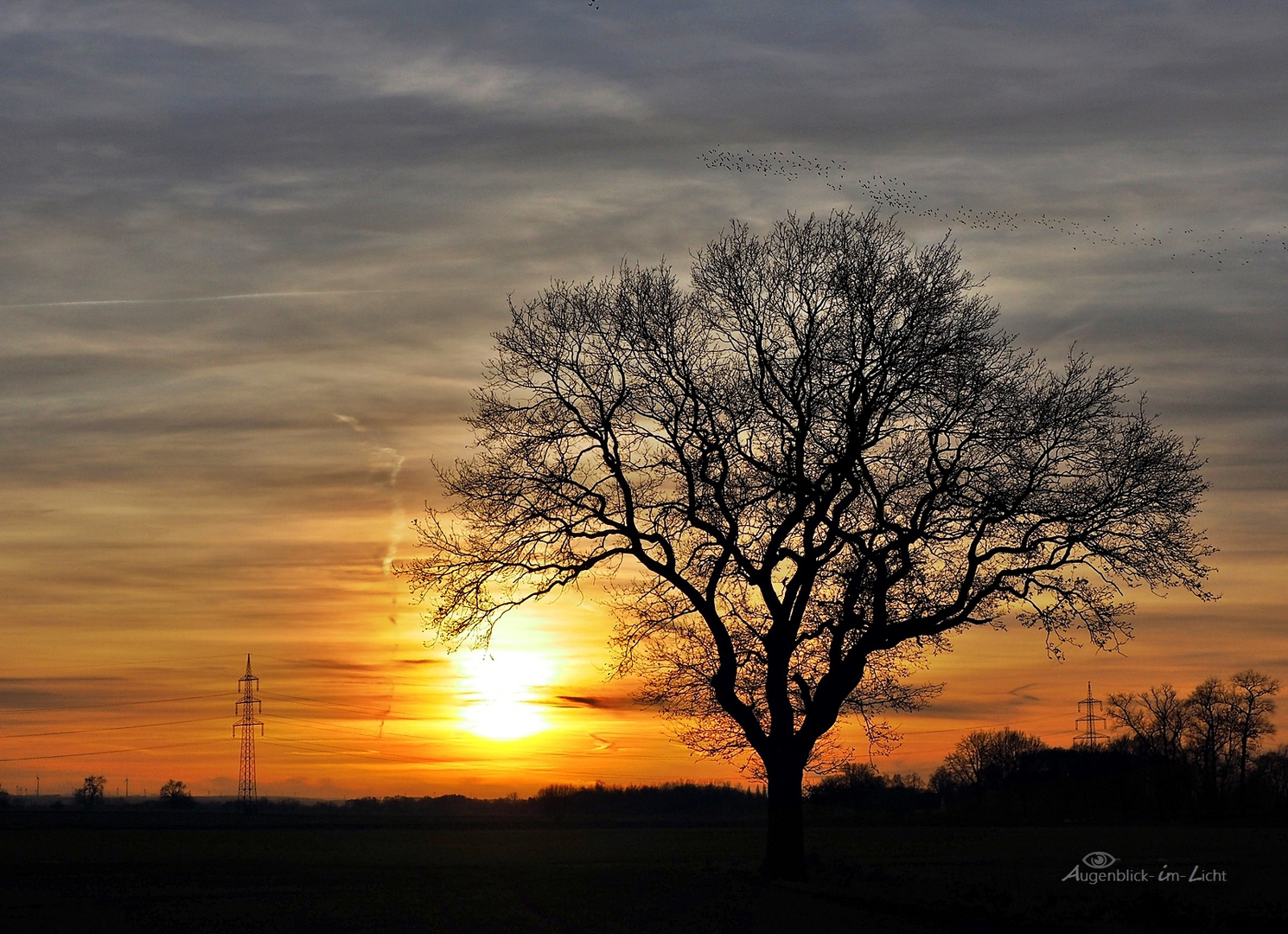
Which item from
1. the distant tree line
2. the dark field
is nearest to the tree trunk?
the dark field

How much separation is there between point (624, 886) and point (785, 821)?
529cm

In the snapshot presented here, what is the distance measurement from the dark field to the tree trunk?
59 cm

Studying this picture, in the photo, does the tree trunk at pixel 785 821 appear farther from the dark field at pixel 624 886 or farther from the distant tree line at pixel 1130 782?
the distant tree line at pixel 1130 782

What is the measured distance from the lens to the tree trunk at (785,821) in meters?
26.0

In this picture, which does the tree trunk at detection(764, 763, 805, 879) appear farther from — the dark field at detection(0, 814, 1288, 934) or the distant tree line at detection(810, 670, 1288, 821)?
the distant tree line at detection(810, 670, 1288, 821)

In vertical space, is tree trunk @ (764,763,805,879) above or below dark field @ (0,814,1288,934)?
above

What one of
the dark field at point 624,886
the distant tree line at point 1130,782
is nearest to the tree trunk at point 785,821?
the dark field at point 624,886

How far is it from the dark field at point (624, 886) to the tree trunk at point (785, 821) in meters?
0.59

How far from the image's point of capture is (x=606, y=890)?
91.1 feet

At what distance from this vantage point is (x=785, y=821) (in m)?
26.0

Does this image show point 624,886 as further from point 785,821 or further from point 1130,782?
point 1130,782

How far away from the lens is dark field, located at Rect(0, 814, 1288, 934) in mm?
19344

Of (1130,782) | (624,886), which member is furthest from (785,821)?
(1130,782)

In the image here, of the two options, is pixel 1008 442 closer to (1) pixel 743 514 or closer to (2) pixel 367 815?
(1) pixel 743 514
